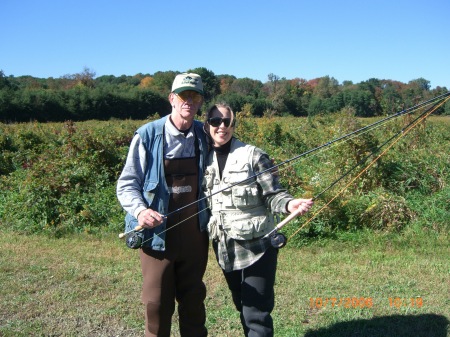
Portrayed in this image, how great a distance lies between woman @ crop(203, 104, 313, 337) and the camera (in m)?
2.96

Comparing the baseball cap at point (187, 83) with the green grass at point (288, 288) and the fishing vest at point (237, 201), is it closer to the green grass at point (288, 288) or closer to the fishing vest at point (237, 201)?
the fishing vest at point (237, 201)

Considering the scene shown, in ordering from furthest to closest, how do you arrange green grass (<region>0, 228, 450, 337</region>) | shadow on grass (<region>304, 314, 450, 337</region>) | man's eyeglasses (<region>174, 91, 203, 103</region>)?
1. green grass (<region>0, 228, 450, 337</region>)
2. shadow on grass (<region>304, 314, 450, 337</region>)
3. man's eyeglasses (<region>174, 91, 203, 103</region>)

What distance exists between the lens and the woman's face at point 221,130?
3.01 meters

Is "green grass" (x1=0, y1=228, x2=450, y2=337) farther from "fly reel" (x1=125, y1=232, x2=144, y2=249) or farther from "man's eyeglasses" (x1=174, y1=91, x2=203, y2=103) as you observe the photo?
"man's eyeglasses" (x1=174, y1=91, x2=203, y2=103)

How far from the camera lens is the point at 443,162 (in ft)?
24.5

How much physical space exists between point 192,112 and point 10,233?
5297 millimetres

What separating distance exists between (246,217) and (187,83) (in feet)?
2.94

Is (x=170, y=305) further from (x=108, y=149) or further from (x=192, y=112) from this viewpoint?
(x=108, y=149)

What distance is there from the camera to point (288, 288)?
15.3 ft

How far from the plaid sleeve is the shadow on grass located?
1386 millimetres

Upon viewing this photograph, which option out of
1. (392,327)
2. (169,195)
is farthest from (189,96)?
Answer: (392,327)
